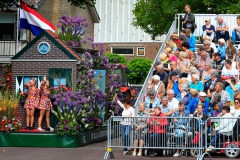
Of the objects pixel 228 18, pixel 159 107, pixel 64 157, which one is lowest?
pixel 64 157

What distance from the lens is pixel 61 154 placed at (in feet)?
61.5

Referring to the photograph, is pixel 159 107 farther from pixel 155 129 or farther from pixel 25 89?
pixel 25 89

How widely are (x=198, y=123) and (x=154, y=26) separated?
34.2 metres

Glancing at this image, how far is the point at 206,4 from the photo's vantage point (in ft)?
145

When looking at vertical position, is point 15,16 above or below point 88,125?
above

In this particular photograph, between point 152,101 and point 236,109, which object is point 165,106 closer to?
point 152,101

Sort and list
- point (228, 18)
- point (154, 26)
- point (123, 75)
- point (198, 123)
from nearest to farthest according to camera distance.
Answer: point (198, 123)
point (123, 75)
point (228, 18)
point (154, 26)

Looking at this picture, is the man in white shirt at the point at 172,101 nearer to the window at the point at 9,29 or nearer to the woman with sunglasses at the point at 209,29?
the woman with sunglasses at the point at 209,29

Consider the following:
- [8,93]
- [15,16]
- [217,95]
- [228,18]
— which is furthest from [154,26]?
[217,95]

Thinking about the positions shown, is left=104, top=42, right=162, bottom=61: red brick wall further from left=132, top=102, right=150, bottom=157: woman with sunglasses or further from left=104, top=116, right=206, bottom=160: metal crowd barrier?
left=132, top=102, right=150, bottom=157: woman with sunglasses

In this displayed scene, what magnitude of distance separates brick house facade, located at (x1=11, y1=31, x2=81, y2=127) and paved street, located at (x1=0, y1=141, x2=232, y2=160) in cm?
209

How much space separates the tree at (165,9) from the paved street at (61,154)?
24.7m

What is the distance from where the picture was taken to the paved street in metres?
17.7

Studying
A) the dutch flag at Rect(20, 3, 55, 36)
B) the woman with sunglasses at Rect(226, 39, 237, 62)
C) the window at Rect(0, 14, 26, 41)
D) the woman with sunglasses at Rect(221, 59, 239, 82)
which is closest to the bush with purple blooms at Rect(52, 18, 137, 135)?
the dutch flag at Rect(20, 3, 55, 36)
